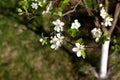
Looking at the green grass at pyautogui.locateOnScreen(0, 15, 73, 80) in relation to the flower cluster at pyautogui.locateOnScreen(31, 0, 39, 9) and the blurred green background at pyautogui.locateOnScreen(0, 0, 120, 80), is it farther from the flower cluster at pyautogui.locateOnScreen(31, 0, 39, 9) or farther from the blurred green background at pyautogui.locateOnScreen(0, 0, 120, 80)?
the flower cluster at pyautogui.locateOnScreen(31, 0, 39, 9)

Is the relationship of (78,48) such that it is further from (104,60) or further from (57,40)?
(104,60)

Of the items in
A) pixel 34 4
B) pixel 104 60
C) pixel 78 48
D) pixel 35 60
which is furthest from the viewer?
pixel 35 60

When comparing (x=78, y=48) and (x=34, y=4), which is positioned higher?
(x=34, y=4)

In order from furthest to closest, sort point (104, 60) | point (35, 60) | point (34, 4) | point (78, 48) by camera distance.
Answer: point (35, 60) → point (104, 60) → point (34, 4) → point (78, 48)

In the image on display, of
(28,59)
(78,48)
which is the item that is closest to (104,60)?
(28,59)

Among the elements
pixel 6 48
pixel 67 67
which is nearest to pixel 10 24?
pixel 6 48

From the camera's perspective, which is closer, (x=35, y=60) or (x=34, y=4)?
(x=34, y=4)

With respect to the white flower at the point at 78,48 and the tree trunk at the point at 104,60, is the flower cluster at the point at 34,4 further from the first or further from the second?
the tree trunk at the point at 104,60

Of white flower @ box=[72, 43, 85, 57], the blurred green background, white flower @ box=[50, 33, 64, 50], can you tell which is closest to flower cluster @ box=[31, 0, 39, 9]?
white flower @ box=[50, 33, 64, 50]
